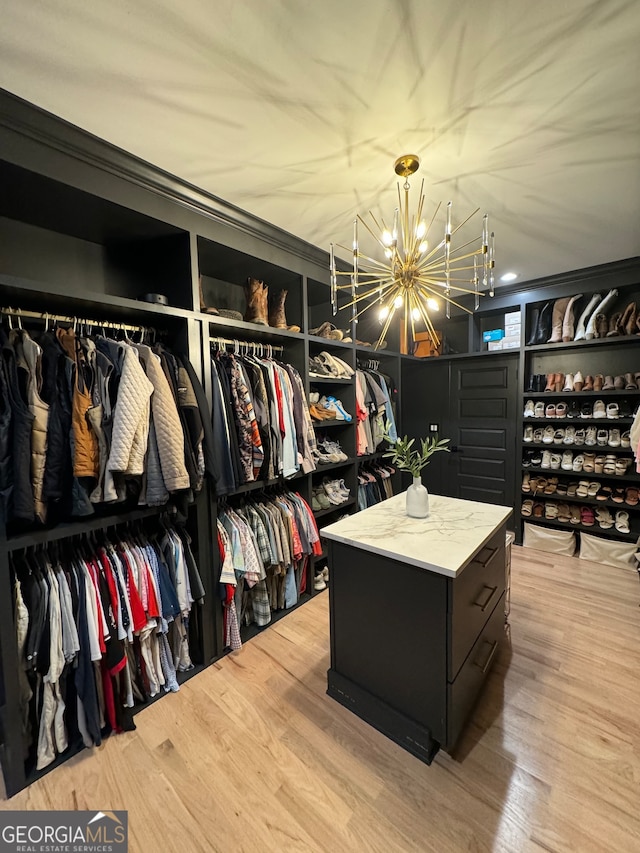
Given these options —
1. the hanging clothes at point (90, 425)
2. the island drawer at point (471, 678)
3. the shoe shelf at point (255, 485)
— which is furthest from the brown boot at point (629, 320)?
the hanging clothes at point (90, 425)

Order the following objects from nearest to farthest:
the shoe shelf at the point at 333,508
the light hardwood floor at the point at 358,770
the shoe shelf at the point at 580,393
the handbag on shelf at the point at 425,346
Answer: the light hardwood floor at the point at 358,770 < the shoe shelf at the point at 333,508 < the shoe shelf at the point at 580,393 < the handbag on shelf at the point at 425,346

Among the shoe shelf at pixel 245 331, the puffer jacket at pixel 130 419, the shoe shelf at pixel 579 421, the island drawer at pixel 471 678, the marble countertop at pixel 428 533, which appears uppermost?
the shoe shelf at pixel 245 331

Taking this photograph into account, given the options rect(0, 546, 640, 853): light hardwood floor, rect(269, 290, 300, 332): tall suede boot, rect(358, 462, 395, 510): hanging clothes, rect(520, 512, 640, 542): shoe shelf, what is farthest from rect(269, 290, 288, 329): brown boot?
rect(520, 512, 640, 542): shoe shelf

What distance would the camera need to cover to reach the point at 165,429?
5.18 feet

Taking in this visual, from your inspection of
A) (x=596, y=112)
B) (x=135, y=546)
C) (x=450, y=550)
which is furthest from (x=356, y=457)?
(x=596, y=112)

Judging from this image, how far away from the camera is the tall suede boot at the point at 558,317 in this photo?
3.16 metres

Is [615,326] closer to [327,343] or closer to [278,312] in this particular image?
[327,343]

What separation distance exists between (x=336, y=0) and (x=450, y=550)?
69.7 inches

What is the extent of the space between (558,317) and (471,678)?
3077mm

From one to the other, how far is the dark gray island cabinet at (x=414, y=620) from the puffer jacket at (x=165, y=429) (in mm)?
753

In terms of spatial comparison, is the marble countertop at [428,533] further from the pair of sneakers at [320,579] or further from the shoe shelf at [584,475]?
the shoe shelf at [584,475]

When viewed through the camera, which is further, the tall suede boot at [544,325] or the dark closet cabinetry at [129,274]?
the tall suede boot at [544,325]

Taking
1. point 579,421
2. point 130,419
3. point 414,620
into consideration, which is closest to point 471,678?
point 414,620

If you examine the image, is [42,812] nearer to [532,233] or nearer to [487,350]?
[532,233]
